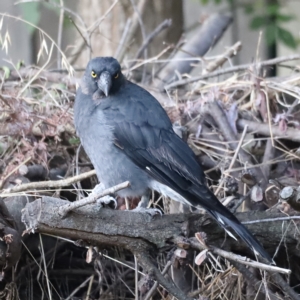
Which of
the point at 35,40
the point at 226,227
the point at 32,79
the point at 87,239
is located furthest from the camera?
the point at 35,40

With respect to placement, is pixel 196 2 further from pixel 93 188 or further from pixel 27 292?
pixel 27 292

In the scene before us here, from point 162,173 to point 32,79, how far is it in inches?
37.4

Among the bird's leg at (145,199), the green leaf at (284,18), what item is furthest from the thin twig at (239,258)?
the green leaf at (284,18)

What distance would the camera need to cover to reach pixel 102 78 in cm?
239

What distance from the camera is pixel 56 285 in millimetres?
2443

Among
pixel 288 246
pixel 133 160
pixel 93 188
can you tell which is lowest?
pixel 288 246

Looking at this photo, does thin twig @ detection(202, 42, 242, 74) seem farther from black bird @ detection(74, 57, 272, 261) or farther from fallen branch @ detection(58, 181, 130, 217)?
fallen branch @ detection(58, 181, 130, 217)

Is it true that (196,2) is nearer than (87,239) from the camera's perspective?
No

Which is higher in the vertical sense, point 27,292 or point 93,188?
point 93,188

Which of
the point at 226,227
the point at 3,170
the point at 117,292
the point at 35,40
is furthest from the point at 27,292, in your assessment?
the point at 35,40

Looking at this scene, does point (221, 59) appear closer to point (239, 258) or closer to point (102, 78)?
point (102, 78)

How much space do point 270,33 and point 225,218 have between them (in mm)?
2395

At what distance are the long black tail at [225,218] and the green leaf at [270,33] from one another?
7.37 feet

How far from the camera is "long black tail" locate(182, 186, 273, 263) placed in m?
1.92
